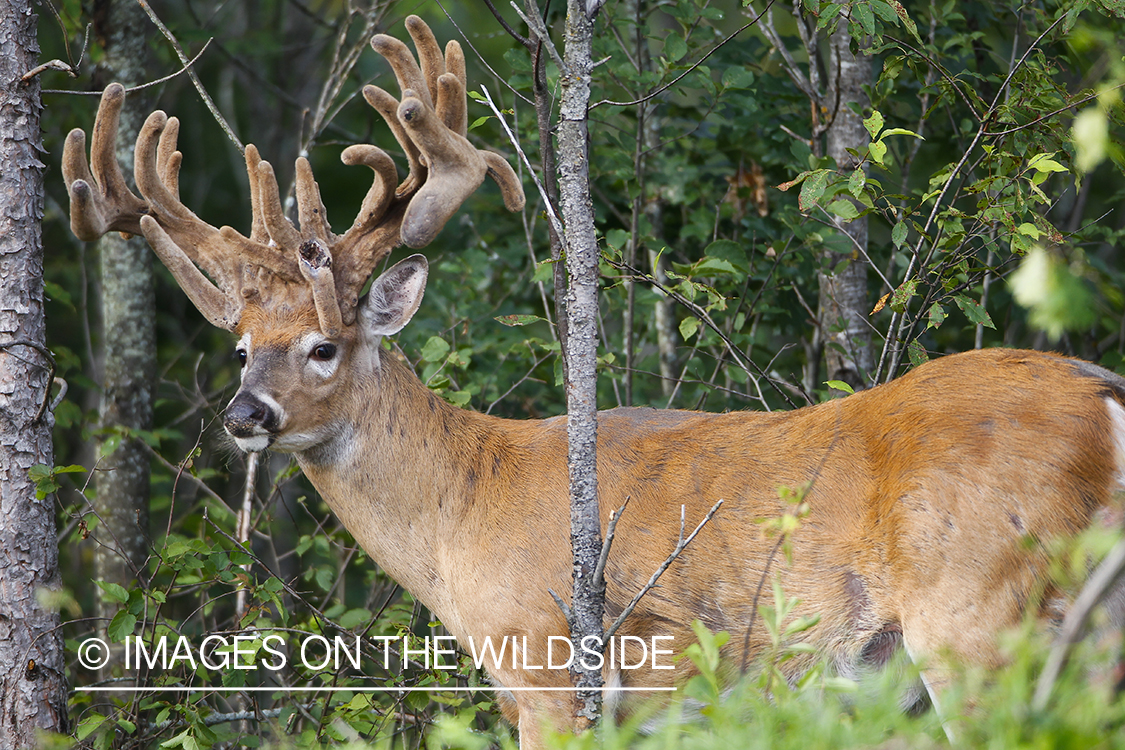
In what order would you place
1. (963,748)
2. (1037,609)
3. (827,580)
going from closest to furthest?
(963,748) < (1037,609) < (827,580)

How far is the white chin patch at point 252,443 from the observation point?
14.9ft

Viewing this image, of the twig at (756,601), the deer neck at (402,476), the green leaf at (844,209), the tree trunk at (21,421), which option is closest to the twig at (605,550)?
the twig at (756,601)

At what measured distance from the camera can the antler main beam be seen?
4730 mm

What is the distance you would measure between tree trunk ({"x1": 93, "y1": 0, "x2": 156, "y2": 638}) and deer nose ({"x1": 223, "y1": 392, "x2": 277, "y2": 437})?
2.66m

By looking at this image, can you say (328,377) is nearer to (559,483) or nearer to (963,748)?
(559,483)

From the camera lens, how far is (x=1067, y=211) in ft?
26.9

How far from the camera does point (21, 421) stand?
4688 mm

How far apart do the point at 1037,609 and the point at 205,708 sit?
3836mm

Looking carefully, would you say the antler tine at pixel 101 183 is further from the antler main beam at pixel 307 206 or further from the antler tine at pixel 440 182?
the antler tine at pixel 440 182

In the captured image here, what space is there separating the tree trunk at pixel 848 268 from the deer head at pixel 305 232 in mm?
2089

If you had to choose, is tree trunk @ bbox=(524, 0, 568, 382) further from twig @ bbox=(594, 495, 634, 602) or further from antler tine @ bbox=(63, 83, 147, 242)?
antler tine @ bbox=(63, 83, 147, 242)

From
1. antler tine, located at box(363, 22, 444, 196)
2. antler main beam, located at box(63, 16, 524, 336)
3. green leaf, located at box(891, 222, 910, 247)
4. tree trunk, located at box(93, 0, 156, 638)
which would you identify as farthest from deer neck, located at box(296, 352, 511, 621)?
tree trunk, located at box(93, 0, 156, 638)

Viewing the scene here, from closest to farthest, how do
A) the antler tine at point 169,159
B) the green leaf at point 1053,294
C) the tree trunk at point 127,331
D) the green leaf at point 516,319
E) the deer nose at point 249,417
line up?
the green leaf at point 1053,294 < the deer nose at point 249,417 < the antler tine at point 169,159 < the green leaf at point 516,319 < the tree trunk at point 127,331

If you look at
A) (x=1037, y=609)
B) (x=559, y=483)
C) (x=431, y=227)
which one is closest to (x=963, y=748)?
(x=1037, y=609)
